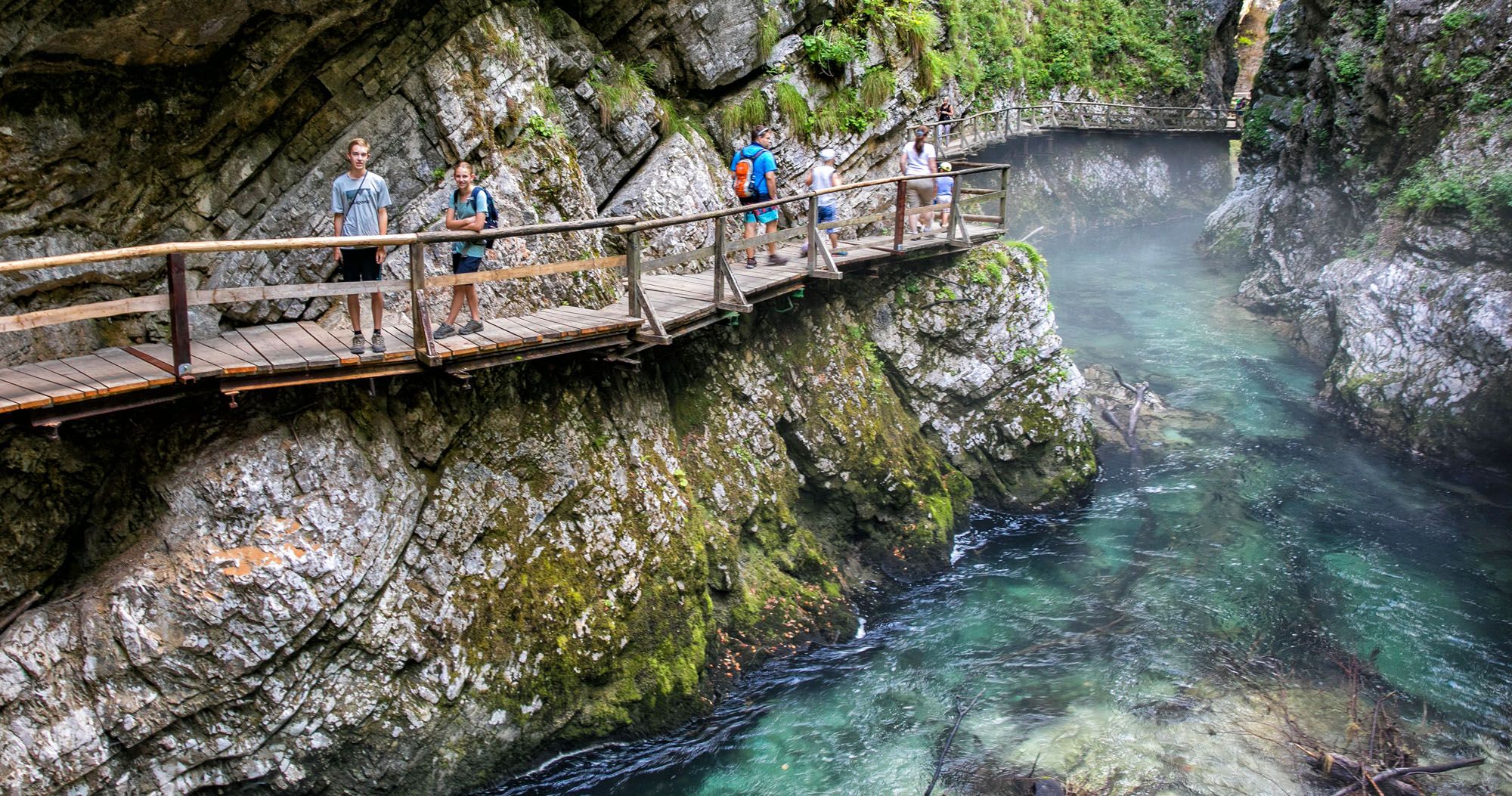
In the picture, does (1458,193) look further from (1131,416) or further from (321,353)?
(321,353)

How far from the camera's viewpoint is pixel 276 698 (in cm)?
866

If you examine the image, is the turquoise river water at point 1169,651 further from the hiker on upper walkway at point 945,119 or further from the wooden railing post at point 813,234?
the hiker on upper walkway at point 945,119

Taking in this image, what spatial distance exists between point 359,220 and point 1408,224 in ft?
73.4

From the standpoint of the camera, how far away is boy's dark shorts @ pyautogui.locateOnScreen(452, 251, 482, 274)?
9.54m

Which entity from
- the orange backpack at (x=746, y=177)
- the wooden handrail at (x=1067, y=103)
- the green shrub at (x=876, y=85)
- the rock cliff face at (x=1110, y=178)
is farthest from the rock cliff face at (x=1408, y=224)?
the orange backpack at (x=746, y=177)

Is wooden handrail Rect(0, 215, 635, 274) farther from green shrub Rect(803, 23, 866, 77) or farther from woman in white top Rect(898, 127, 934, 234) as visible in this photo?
green shrub Rect(803, 23, 866, 77)

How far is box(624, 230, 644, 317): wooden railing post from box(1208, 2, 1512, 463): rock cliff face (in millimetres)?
16930

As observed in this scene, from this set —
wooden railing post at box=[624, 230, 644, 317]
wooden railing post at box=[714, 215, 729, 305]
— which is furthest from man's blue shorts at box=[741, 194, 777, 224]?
wooden railing post at box=[624, 230, 644, 317]

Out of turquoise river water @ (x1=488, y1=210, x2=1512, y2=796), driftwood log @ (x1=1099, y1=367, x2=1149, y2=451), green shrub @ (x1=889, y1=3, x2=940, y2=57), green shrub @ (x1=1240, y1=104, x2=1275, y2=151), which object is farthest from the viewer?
green shrub @ (x1=1240, y1=104, x2=1275, y2=151)

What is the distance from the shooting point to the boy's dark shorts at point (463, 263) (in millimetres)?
9539

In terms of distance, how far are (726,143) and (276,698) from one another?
10.5 meters

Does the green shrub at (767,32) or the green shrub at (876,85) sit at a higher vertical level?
the green shrub at (767,32)

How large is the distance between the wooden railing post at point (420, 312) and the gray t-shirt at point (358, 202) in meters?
0.65

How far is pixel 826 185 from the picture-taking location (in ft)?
47.9
